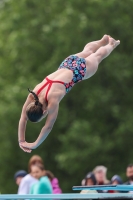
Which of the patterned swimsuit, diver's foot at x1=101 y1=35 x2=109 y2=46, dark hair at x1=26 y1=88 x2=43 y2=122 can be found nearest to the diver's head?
dark hair at x1=26 y1=88 x2=43 y2=122

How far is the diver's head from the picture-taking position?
353 inches

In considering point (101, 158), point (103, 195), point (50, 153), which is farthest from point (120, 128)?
point (103, 195)

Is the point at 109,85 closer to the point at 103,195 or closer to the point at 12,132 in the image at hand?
the point at 12,132

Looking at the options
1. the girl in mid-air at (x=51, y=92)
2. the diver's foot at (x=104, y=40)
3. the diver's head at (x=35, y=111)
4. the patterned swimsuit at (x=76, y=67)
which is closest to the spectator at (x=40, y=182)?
the girl in mid-air at (x=51, y=92)

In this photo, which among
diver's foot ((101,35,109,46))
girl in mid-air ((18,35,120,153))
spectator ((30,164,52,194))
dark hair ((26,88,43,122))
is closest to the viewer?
dark hair ((26,88,43,122))

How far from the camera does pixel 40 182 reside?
420 inches

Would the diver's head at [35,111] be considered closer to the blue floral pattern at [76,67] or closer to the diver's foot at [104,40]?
the blue floral pattern at [76,67]

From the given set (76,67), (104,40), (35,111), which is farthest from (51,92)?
(104,40)

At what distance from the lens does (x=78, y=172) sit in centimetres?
2048

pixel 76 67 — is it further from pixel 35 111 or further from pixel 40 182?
pixel 40 182

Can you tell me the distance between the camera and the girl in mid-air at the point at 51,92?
906 cm

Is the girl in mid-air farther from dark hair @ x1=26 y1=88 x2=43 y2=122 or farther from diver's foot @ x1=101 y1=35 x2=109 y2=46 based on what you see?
diver's foot @ x1=101 y1=35 x2=109 y2=46

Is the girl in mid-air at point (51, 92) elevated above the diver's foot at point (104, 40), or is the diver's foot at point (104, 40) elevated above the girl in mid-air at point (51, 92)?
the diver's foot at point (104, 40)

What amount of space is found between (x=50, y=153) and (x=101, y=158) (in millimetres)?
1741
